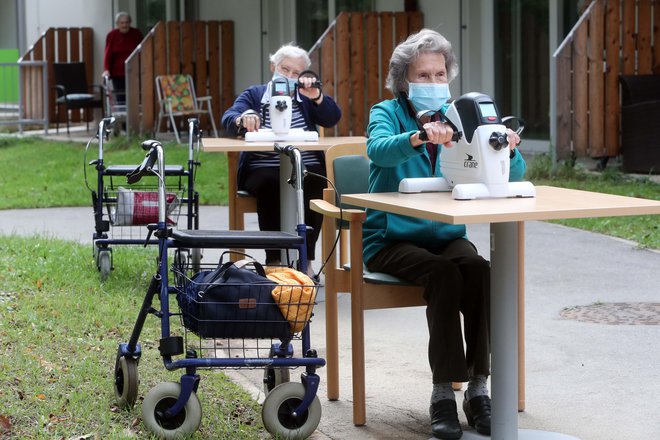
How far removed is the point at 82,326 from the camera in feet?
19.0

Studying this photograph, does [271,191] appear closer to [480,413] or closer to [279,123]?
[279,123]

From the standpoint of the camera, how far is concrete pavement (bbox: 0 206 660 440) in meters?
4.58

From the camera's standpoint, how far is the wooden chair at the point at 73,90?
62.4ft

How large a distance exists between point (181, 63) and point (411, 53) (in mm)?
13294

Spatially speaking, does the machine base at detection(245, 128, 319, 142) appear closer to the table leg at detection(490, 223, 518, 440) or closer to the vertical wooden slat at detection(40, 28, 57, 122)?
the table leg at detection(490, 223, 518, 440)

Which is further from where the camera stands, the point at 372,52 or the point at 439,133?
the point at 372,52

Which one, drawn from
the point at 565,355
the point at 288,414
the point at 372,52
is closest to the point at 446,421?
the point at 288,414

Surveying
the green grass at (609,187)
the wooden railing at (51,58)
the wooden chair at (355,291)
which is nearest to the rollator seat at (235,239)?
the wooden chair at (355,291)

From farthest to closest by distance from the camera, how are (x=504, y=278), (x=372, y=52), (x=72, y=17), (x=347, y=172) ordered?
(x=72, y=17), (x=372, y=52), (x=347, y=172), (x=504, y=278)

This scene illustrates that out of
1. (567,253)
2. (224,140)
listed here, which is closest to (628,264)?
(567,253)

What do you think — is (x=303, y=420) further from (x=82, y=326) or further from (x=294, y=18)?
(x=294, y=18)

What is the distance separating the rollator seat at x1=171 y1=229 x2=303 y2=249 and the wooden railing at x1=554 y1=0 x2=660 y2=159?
7797 millimetres

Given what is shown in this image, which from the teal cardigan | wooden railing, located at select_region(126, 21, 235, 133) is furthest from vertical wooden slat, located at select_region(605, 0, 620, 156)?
the teal cardigan

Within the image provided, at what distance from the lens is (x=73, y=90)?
1961cm
